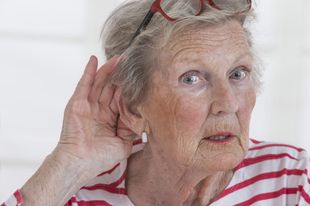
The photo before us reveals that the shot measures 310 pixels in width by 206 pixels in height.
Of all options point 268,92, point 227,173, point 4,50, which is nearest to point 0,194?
point 4,50

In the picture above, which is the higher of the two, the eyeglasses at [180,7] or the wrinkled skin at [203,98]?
the eyeglasses at [180,7]

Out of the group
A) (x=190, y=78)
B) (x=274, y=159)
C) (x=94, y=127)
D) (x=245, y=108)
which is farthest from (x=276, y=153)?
(x=94, y=127)

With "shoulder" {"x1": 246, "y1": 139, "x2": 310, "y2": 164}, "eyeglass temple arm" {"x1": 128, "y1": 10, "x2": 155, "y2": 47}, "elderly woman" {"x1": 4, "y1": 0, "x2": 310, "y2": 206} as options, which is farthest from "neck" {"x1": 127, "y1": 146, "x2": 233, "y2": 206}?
"eyeglass temple arm" {"x1": 128, "y1": 10, "x2": 155, "y2": 47}

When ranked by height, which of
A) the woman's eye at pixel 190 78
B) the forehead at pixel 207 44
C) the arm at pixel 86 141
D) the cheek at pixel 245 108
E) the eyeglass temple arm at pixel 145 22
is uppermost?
the eyeglass temple arm at pixel 145 22

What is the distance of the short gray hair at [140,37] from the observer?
5.53 feet

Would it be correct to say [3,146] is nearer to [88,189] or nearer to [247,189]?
[88,189]

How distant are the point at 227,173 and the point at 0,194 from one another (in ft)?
5.13

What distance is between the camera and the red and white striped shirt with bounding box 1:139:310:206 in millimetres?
1811

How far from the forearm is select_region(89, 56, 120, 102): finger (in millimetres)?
183

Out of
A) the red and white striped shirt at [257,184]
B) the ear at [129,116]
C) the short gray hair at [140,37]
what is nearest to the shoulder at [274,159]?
the red and white striped shirt at [257,184]

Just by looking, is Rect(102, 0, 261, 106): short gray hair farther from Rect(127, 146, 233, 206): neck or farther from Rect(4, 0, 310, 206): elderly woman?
Rect(127, 146, 233, 206): neck

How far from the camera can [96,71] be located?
6.22ft

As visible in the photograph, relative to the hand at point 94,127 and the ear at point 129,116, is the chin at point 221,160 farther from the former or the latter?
the hand at point 94,127

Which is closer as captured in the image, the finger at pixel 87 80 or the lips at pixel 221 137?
the lips at pixel 221 137
